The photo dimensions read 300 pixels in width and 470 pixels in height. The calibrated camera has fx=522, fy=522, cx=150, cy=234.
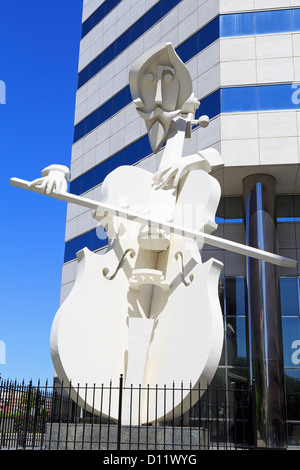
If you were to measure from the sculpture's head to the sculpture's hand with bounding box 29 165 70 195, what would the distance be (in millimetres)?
2160

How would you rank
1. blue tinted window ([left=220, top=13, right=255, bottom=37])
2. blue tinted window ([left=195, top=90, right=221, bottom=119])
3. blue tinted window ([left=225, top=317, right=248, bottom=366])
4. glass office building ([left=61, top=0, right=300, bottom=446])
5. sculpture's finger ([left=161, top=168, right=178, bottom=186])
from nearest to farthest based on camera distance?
1. sculpture's finger ([left=161, top=168, right=178, bottom=186])
2. glass office building ([left=61, top=0, right=300, bottom=446])
3. blue tinted window ([left=225, top=317, right=248, bottom=366])
4. blue tinted window ([left=195, top=90, right=221, bottom=119])
5. blue tinted window ([left=220, top=13, right=255, bottom=37])

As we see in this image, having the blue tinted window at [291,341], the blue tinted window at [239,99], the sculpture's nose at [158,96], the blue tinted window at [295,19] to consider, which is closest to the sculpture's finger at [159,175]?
the sculpture's nose at [158,96]

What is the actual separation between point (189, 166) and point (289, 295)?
1072 cm

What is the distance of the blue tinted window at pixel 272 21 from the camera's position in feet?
64.5

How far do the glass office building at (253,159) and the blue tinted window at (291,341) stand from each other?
0.03 metres

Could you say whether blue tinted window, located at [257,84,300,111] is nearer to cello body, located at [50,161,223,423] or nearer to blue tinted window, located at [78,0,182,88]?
blue tinted window, located at [78,0,182,88]

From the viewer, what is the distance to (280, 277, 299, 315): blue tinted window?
1802cm

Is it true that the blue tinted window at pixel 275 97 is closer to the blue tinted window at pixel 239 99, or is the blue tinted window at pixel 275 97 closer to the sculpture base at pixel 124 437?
the blue tinted window at pixel 239 99

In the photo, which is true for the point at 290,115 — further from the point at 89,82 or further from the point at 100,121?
the point at 89,82

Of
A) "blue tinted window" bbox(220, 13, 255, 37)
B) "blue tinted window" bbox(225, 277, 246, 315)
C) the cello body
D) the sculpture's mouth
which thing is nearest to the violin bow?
the cello body

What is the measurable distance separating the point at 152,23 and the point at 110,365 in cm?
1998
